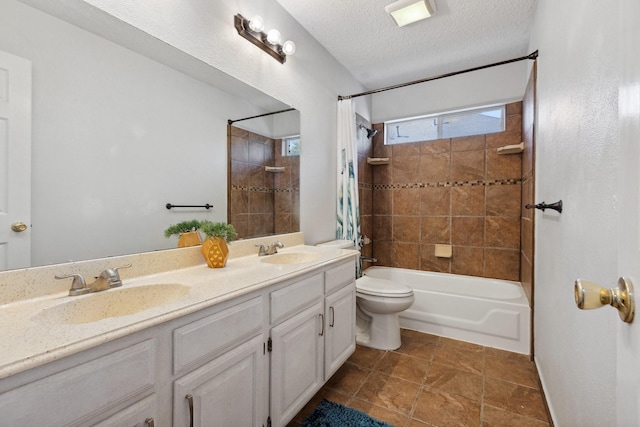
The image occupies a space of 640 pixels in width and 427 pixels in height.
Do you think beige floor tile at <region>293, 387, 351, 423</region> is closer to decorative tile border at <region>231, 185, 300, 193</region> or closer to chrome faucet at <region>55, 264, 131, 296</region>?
chrome faucet at <region>55, 264, 131, 296</region>

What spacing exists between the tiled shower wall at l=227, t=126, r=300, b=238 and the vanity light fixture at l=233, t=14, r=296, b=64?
0.56 metres

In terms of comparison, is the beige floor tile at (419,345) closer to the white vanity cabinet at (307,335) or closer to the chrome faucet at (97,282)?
the white vanity cabinet at (307,335)

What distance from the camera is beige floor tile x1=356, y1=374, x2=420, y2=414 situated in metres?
1.64

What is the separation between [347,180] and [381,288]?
98 centimetres

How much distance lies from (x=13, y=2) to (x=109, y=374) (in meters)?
1.22

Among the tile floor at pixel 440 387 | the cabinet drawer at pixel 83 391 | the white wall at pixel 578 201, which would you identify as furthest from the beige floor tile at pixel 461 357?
the cabinet drawer at pixel 83 391

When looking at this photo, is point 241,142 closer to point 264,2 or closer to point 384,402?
point 264,2

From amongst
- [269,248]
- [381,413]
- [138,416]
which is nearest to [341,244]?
[269,248]

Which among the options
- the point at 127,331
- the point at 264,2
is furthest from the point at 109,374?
the point at 264,2

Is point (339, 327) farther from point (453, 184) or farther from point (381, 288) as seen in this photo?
point (453, 184)

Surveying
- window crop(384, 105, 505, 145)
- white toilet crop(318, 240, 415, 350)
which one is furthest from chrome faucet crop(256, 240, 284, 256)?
window crop(384, 105, 505, 145)

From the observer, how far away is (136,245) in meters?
1.27

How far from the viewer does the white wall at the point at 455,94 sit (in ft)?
9.12

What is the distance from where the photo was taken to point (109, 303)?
103 cm
